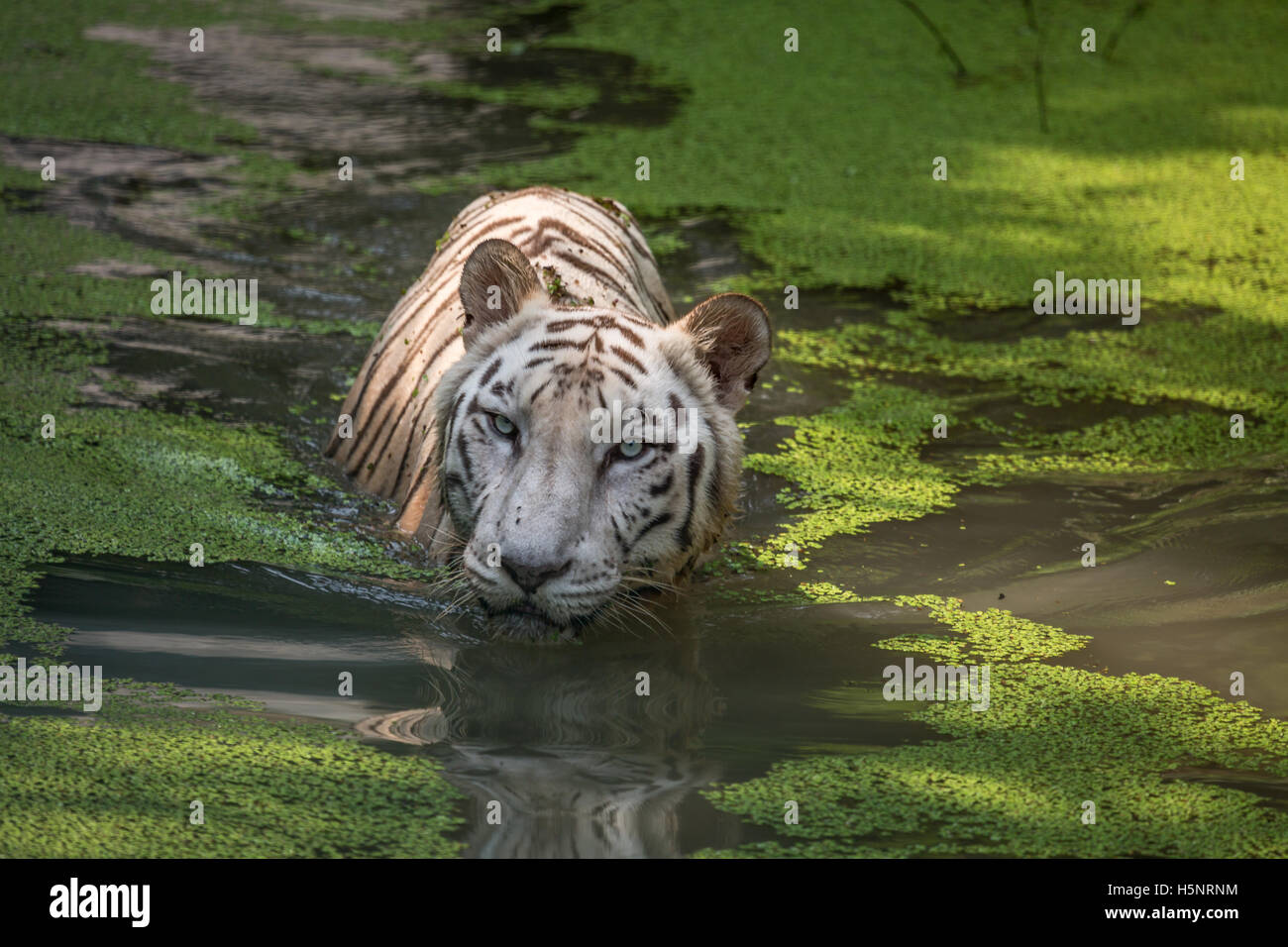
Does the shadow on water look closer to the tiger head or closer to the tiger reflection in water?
the tiger reflection in water

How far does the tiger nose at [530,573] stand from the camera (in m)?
2.45

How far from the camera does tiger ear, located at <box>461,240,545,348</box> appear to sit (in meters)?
2.95

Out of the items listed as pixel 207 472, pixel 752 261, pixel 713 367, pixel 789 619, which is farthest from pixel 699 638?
pixel 752 261

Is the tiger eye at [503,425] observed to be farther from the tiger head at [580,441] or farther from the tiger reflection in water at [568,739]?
the tiger reflection in water at [568,739]

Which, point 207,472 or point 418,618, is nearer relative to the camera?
point 418,618

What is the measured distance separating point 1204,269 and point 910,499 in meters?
2.29

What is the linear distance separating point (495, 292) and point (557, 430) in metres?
0.48

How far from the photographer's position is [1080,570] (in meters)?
3.34

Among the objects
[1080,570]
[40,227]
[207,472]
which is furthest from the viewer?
[40,227]

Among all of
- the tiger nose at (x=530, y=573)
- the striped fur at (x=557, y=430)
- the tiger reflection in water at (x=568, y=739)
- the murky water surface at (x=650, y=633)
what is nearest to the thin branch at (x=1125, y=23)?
the murky water surface at (x=650, y=633)

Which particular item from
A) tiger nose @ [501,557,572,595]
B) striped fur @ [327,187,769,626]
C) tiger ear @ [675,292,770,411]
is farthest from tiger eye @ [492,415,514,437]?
tiger ear @ [675,292,770,411]

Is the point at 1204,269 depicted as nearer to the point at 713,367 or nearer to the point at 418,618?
the point at 713,367
